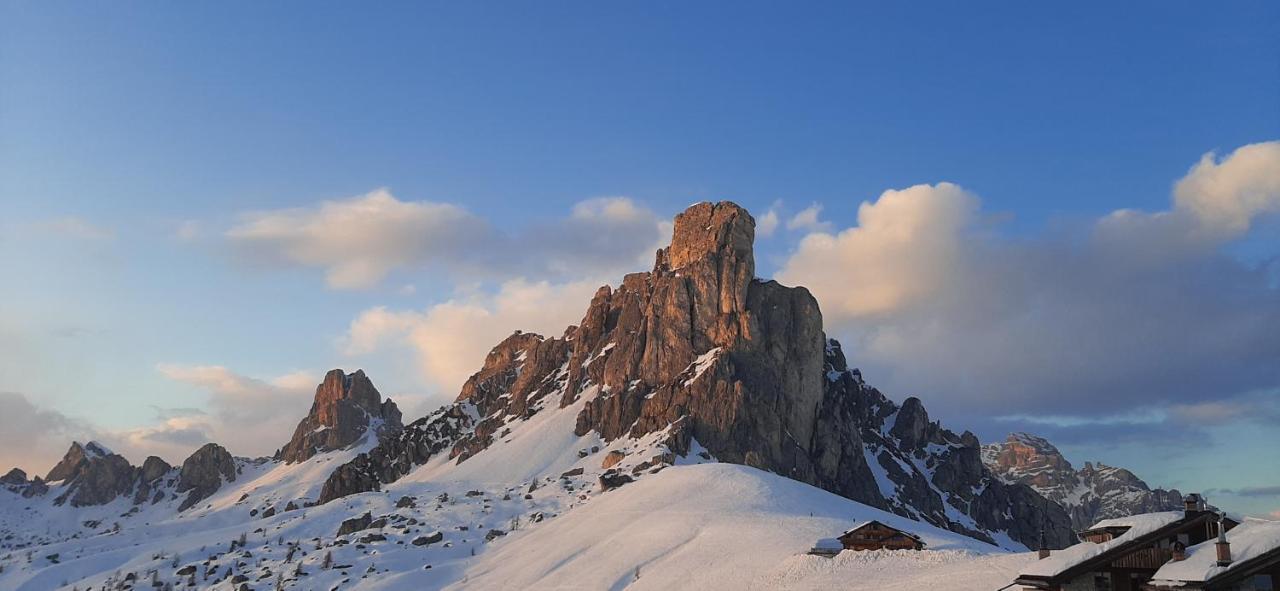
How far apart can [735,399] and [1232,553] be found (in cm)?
12648

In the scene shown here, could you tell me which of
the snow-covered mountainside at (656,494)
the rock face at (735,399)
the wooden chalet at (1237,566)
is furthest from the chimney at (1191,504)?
the rock face at (735,399)

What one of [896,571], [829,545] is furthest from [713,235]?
[896,571]

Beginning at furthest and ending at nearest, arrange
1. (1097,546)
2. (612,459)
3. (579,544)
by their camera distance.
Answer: (612,459) → (579,544) → (1097,546)

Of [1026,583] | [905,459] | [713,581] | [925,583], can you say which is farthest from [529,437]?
[1026,583]

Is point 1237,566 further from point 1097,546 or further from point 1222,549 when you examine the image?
point 1097,546

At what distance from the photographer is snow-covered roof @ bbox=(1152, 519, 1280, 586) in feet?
93.6

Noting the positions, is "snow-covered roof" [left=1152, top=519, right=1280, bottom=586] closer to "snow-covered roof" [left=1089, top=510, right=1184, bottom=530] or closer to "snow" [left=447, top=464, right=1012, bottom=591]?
"snow-covered roof" [left=1089, top=510, right=1184, bottom=530]

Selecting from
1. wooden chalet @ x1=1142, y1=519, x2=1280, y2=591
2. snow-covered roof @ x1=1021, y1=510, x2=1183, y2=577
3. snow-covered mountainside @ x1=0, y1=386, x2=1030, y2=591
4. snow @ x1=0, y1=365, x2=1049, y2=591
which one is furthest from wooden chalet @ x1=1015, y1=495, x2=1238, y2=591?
snow-covered mountainside @ x1=0, y1=386, x2=1030, y2=591

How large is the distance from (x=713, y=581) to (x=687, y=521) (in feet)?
58.1

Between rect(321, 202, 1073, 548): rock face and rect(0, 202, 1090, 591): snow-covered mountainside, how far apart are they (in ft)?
1.29

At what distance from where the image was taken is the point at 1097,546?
32938mm

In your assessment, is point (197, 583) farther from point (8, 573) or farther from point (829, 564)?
point (829, 564)

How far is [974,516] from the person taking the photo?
187m

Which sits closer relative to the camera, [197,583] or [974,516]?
[197,583]
